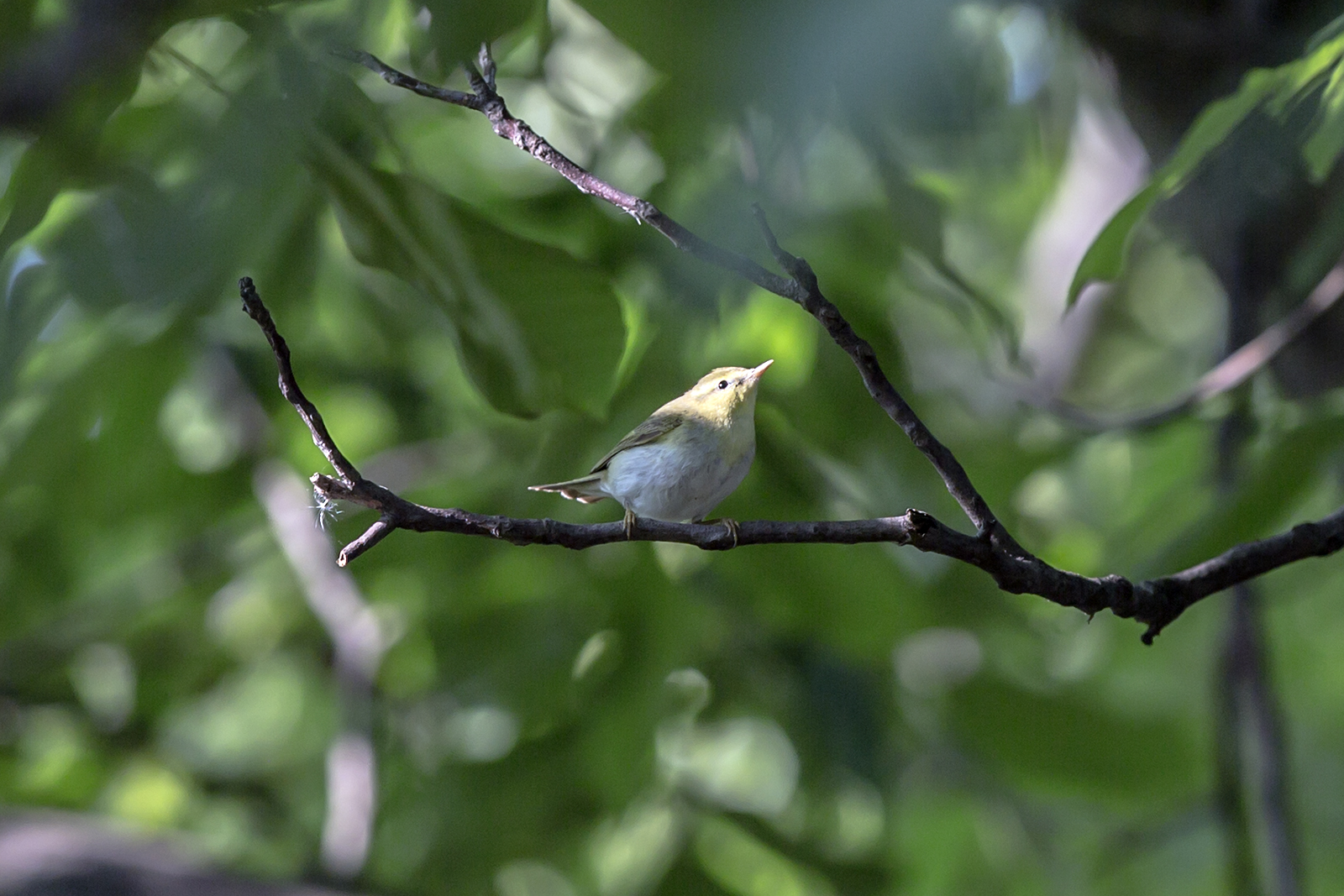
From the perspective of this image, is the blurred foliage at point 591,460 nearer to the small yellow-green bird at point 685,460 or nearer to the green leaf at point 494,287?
the green leaf at point 494,287

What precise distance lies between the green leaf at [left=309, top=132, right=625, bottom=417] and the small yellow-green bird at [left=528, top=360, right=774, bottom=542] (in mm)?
141

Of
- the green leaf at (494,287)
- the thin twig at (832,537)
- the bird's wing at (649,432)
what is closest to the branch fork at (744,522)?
the thin twig at (832,537)

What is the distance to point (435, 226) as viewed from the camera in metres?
1.44

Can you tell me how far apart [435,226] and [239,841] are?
2.90 m

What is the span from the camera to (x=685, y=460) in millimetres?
1542

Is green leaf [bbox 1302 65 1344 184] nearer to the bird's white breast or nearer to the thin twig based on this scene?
the thin twig

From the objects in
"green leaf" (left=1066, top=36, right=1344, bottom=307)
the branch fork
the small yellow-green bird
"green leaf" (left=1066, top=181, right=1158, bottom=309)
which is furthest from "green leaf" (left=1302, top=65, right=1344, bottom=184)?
the small yellow-green bird

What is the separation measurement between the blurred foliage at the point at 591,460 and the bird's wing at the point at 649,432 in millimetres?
142

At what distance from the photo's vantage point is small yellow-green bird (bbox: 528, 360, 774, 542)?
5.02ft

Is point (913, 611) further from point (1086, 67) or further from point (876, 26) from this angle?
point (1086, 67)

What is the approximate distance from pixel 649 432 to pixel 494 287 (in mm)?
348

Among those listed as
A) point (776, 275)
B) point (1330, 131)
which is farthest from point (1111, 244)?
point (776, 275)

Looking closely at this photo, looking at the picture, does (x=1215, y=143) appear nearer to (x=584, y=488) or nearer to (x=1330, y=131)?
(x=1330, y=131)

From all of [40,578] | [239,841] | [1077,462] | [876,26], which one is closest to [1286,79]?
[876,26]
